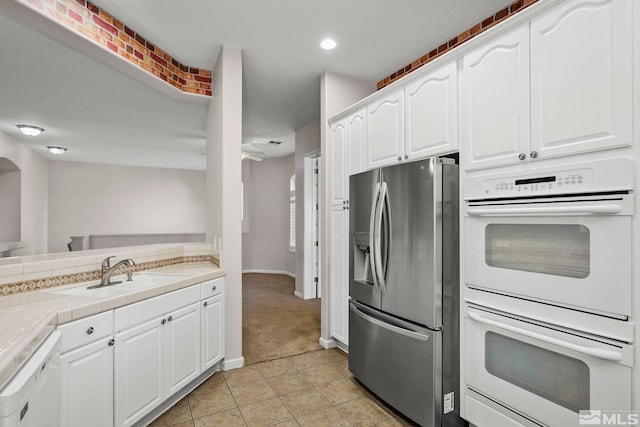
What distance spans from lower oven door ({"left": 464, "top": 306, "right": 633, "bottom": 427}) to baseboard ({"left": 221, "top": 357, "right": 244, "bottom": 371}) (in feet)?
6.17

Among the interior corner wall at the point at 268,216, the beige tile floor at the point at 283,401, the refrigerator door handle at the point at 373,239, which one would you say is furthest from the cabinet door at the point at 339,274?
the interior corner wall at the point at 268,216

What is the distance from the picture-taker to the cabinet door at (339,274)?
3.01m

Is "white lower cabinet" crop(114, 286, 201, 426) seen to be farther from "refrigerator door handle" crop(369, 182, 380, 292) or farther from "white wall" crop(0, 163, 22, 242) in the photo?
"white wall" crop(0, 163, 22, 242)

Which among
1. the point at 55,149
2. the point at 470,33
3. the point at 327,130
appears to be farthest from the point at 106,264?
the point at 55,149

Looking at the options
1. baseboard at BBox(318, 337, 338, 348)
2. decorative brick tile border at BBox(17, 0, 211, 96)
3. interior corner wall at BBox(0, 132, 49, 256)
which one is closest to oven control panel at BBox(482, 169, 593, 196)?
baseboard at BBox(318, 337, 338, 348)

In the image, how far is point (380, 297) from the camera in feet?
7.57

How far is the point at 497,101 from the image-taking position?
1.76m

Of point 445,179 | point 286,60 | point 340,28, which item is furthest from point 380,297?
point 286,60

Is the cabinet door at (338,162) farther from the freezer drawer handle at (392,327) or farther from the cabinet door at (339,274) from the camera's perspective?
the freezer drawer handle at (392,327)

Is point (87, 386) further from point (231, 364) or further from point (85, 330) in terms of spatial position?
point (231, 364)

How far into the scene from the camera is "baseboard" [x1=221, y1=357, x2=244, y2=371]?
284cm

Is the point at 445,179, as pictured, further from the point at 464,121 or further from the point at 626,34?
the point at 626,34

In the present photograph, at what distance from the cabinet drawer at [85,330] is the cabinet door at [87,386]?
0.03m

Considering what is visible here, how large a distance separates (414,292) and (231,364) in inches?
69.9
